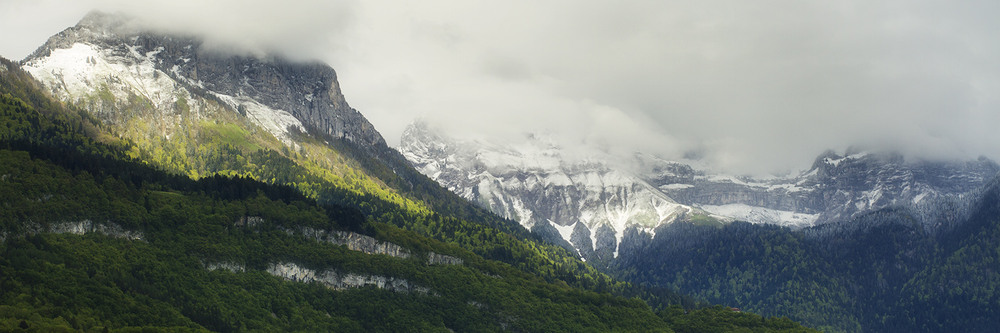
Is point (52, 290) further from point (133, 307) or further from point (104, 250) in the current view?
point (104, 250)

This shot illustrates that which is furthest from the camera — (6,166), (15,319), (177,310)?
(6,166)

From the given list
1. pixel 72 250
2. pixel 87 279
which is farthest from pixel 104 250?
pixel 87 279

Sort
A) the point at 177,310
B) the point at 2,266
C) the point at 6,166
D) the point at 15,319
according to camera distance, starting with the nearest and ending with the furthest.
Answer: the point at 15,319, the point at 2,266, the point at 177,310, the point at 6,166

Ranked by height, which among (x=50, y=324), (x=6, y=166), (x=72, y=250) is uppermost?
(x=6, y=166)

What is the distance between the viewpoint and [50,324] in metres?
148

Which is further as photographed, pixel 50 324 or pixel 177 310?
pixel 177 310

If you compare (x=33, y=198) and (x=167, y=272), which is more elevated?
(x=33, y=198)

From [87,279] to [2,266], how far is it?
49.6 ft

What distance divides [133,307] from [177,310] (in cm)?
1142

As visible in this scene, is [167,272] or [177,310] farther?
[167,272]

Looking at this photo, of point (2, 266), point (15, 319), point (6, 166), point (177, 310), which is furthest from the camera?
point (6, 166)

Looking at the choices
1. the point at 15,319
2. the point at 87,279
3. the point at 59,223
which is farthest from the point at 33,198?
the point at 15,319

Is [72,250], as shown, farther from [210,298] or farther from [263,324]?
[263,324]

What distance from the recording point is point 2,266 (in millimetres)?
163750
